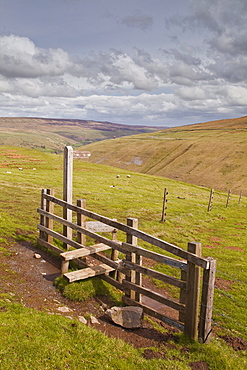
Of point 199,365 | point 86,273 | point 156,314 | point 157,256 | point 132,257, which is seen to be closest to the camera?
point 199,365

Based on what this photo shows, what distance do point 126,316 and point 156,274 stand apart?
1517mm

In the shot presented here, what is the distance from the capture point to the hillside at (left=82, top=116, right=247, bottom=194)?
95219 mm

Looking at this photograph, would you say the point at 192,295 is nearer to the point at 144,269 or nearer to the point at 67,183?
the point at 144,269

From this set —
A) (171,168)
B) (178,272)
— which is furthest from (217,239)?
(171,168)

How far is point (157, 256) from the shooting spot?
8.37 meters

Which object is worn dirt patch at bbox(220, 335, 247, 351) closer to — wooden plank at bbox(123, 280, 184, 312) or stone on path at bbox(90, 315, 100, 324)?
wooden plank at bbox(123, 280, 184, 312)

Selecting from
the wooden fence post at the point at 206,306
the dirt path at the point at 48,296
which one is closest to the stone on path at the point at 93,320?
the dirt path at the point at 48,296

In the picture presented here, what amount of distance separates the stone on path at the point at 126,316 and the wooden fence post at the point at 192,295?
143 cm

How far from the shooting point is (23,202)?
23891 mm

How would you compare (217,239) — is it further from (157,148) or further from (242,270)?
(157,148)

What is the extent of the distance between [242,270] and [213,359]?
901cm

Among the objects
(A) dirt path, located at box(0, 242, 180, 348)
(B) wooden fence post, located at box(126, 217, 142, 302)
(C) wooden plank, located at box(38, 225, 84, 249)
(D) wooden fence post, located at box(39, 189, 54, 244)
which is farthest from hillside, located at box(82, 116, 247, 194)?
(B) wooden fence post, located at box(126, 217, 142, 302)

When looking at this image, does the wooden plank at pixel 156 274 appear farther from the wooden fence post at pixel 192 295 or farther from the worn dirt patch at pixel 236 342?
the worn dirt patch at pixel 236 342

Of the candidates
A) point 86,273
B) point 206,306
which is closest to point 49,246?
point 86,273
